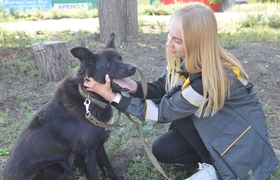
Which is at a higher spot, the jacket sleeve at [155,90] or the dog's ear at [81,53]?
the dog's ear at [81,53]

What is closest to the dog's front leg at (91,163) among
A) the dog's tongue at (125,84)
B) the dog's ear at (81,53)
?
the dog's tongue at (125,84)

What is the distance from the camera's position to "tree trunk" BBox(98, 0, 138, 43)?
22.7 ft

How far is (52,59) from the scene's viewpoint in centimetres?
591

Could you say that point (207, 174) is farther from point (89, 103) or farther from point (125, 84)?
point (89, 103)

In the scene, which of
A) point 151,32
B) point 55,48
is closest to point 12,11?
point 151,32

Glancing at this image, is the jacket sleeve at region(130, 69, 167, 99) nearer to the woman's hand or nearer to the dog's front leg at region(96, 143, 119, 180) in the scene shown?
the woman's hand

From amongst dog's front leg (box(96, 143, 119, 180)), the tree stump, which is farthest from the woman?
the tree stump

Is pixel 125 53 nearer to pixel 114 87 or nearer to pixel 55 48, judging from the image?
pixel 55 48

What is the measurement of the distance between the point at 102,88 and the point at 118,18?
4558 mm

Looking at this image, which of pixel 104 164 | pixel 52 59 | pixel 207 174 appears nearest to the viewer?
pixel 207 174

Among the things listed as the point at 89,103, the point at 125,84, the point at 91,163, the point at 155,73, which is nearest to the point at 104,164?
the point at 91,163

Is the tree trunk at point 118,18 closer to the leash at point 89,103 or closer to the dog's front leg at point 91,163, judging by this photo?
the leash at point 89,103

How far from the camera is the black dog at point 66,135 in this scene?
284cm

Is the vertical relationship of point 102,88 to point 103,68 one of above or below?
below
